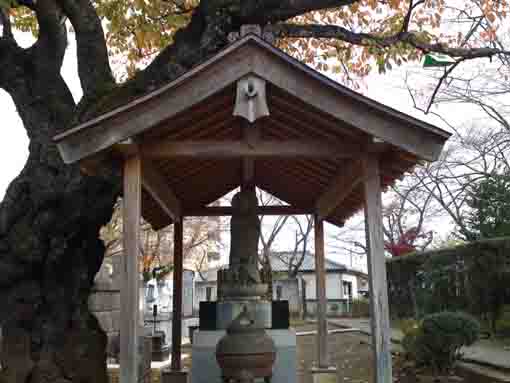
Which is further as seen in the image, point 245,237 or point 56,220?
point 245,237

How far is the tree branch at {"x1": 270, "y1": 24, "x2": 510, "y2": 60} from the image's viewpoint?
866 cm

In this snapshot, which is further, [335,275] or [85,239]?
[335,275]

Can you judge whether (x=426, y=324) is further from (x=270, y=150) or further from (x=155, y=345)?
(x=155, y=345)

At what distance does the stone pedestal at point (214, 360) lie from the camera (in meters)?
6.74

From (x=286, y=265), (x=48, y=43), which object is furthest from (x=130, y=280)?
(x=286, y=265)

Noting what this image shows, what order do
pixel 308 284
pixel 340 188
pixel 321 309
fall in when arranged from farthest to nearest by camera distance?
pixel 308 284 < pixel 321 309 < pixel 340 188

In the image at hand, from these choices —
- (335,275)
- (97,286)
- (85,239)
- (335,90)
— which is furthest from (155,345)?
(335,275)

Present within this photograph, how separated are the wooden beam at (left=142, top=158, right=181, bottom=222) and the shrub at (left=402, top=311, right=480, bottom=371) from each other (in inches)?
196

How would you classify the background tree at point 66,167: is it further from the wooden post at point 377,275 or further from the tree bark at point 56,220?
the wooden post at point 377,275

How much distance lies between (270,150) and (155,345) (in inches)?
350

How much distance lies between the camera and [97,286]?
35.0 feet

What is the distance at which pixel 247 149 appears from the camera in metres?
5.11

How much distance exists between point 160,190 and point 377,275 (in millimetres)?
3479

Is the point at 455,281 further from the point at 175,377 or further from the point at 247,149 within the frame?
the point at 247,149
